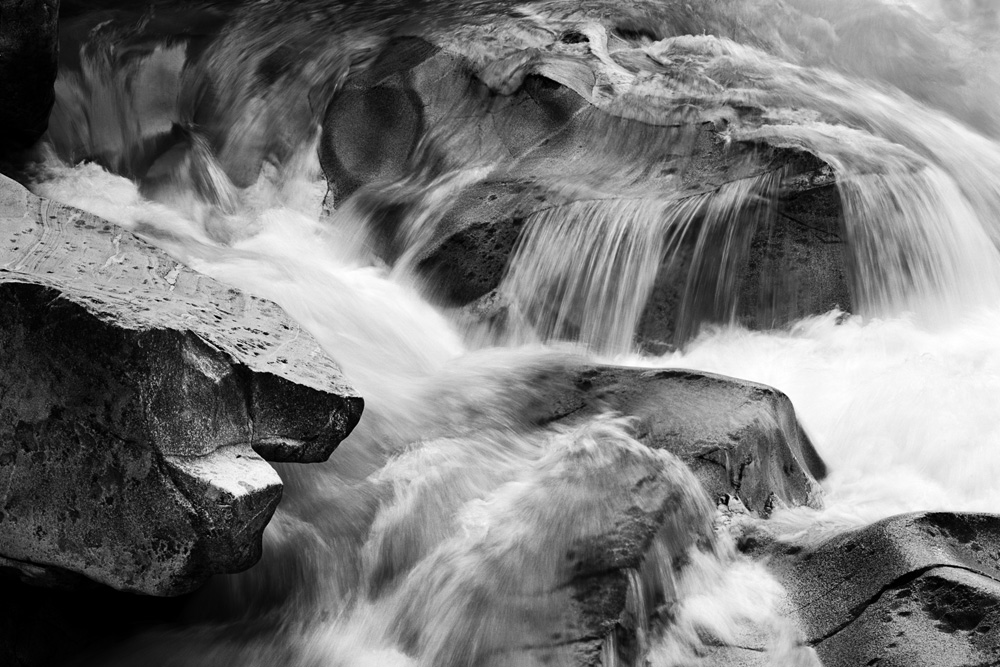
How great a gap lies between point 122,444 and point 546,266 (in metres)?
3.16

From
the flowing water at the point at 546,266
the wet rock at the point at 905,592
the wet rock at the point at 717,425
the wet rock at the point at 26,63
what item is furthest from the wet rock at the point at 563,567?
the wet rock at the point at 26,63

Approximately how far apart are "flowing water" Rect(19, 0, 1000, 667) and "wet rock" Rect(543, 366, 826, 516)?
131mm

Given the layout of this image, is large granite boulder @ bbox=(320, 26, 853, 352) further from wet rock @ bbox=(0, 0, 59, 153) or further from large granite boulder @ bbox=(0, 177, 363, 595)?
large granite boulder @ bbox=(0, 177, 363, 595)

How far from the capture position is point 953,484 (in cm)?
470

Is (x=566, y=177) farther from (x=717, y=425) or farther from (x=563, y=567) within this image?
(x=563, y=567)

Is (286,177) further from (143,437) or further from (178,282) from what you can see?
(143,437)

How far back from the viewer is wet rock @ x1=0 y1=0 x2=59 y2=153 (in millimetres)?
5750

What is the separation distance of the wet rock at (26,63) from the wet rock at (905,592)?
5075 millimetres

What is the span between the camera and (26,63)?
594 centimetres

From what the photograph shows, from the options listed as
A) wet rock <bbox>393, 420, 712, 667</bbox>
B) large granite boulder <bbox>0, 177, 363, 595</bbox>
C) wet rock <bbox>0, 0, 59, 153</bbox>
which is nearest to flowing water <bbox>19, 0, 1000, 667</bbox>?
wet rock <bbox>393, 420, 712, 667</bbox>

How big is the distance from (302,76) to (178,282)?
13.4 ft

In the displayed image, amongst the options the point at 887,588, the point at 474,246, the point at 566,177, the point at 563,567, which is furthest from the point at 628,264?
the point at 887,588

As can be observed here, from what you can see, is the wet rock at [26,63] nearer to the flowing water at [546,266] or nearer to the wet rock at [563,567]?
the flowing water at [546,266]

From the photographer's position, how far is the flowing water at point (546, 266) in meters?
3.91
